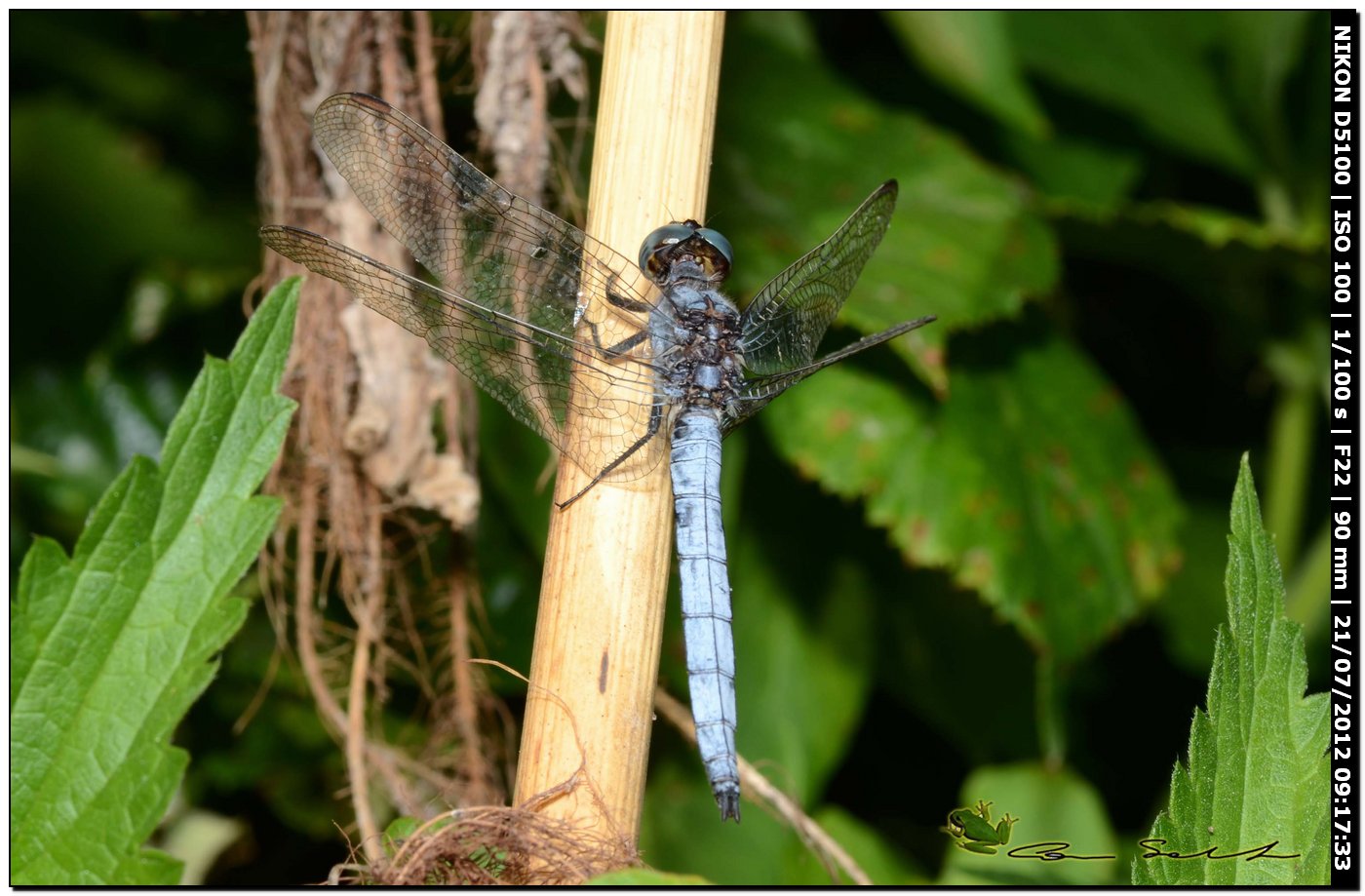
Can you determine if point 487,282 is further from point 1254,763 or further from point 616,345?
point 1254,763

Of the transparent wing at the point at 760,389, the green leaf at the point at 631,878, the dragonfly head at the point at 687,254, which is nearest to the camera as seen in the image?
the green leaf at the point at 631,878

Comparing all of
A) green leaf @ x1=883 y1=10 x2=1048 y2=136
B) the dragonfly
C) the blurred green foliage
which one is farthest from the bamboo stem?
green leaf @ x1=883 y1=10 x2=1048 y2=136

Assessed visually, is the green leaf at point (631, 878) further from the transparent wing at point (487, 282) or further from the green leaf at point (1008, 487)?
the green leaf at point (1008, 487)


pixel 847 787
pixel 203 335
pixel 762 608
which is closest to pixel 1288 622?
pixel 762 608

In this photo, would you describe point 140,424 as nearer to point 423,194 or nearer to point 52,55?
point 52,55

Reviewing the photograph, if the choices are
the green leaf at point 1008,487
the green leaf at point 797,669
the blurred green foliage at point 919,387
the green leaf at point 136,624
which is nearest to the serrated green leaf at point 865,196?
the blurred green foliage at point 919,387

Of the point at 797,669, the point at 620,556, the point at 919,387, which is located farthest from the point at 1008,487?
the point at 620,556

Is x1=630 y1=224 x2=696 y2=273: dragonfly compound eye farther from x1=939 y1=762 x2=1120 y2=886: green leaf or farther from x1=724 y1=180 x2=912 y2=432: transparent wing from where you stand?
x1=939 y1=762 x2=1120 y2=886: green leaf
